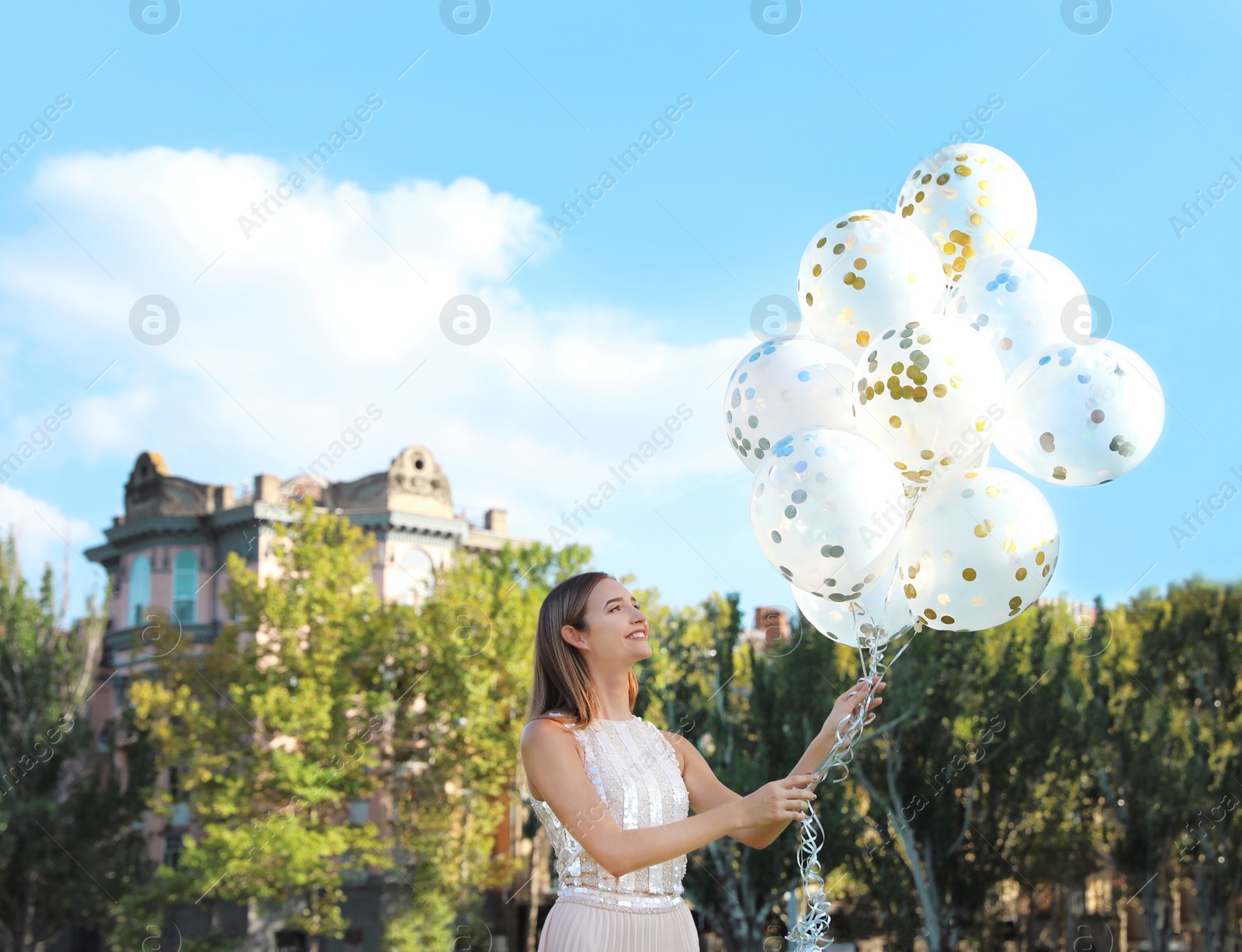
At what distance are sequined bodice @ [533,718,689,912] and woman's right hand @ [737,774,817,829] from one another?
1.04 ft

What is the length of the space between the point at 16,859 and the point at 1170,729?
22799mm

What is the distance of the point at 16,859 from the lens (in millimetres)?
25031

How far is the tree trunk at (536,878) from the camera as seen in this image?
26.4 m

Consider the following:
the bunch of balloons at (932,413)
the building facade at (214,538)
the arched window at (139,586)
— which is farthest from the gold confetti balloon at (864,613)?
the arched window at (139,586)

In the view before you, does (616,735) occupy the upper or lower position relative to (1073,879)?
upper

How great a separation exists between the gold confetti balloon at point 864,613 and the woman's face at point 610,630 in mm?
1205

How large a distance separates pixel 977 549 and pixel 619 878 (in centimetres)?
194

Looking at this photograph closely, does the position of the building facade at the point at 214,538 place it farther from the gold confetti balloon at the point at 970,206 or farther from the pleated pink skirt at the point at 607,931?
the pleated pink skirt at the point at 607,931

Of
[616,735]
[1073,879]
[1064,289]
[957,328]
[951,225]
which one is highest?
[951,225]

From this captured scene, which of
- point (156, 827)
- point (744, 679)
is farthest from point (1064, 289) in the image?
point (156, 827)

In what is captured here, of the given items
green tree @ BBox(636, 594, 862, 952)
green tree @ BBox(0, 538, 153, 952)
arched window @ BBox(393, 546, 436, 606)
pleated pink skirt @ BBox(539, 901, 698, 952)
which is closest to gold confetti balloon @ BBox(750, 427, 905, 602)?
pleated pink skirt @ BBox(539, 901, 698, 952)

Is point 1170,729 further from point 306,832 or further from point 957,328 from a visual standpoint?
point 957,328

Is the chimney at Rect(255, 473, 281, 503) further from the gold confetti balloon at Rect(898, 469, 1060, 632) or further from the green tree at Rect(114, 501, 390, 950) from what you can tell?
the gold confetti balloon at Rect(898, 469, 1060, 632)

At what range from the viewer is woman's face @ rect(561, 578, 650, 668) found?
3273mm
